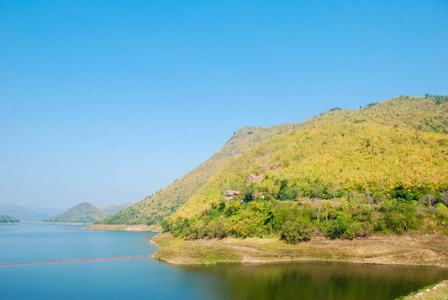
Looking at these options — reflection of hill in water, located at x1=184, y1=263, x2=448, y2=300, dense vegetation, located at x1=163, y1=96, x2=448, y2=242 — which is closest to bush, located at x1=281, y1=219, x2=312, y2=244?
dense vegetation, located at x1=163, y1=96, x2=448, y2=242

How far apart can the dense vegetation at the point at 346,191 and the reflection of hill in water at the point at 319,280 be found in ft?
36.1

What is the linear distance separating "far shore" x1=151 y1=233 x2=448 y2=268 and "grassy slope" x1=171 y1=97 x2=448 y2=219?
561 inches

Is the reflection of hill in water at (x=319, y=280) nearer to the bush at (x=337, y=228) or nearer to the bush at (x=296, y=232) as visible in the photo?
the bush at (x=296, y=232)

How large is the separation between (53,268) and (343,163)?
7648 cm

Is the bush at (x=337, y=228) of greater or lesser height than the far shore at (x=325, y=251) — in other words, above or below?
above

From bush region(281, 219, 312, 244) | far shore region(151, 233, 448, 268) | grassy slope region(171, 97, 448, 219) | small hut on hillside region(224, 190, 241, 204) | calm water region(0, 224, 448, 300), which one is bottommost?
calm water region(0, 224, 448, 300)

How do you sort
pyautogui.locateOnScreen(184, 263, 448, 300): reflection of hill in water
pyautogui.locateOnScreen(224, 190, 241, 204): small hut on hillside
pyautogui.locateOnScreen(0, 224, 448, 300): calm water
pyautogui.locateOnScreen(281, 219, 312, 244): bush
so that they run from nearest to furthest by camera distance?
pyautogui.locateOnScreen(184, 263, 448, 300): reflection of hill in water, pyautogui.locateOnScreen(0, 224, 448, 300): calm water, pyautogui.locateOnScreen(281, 219, 312, 244): bush, pyautogui.locateOnScreen(224, 190, 241, 204): small hut on hillside

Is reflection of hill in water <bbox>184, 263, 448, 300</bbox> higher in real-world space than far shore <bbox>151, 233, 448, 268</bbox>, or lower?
lower

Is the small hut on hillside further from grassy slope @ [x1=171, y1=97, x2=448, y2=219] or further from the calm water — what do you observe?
the calm water

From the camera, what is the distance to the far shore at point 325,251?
53219mm

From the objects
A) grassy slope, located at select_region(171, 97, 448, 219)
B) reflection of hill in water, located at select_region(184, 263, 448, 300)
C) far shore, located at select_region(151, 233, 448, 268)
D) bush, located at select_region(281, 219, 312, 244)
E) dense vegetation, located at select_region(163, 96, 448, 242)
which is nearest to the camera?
reflection of hill in water, located at select_region(184, 263, 448, 300)

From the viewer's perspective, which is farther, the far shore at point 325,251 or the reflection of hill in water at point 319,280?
the far shore at point 325,251

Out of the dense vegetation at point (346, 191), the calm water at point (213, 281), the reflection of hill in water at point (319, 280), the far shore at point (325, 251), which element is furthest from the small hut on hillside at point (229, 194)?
the reflection of hill in water at point (319, 280)

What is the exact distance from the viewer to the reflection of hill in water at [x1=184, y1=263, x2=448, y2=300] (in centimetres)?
3750
